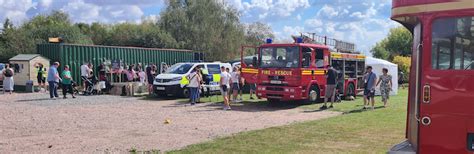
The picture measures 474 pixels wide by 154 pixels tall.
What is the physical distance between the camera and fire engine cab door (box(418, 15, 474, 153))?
15.9 ft

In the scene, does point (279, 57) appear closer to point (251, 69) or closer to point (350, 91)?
point (251, 69)

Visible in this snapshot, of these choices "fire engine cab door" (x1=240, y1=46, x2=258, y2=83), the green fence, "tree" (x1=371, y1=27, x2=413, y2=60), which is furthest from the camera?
"tree" (x1=371, y1=27, x2=413, y2=60)

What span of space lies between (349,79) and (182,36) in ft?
96.0

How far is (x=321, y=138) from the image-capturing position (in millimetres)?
10016

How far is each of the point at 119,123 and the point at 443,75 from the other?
9149 mm

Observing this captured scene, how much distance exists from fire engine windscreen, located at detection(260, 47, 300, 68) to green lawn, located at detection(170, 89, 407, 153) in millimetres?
4103

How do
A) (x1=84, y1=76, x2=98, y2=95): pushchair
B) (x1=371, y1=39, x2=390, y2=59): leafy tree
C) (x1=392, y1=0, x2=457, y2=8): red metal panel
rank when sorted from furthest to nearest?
(x1=371, y1=39, x2=390, y2=59): leafy tree < (x1=84, y1=76, x2=98, y2=95): pushchair < (x1=392, y1=0, x2=457, y2=8): red metal panel

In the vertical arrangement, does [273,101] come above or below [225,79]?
below

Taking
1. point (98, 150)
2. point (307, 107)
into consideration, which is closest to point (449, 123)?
point (98, 150)

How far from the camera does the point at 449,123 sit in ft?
16.3

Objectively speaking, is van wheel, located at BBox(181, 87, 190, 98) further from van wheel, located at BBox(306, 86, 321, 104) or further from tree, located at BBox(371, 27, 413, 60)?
tree, located at BBox(371, 27, 413, 60)

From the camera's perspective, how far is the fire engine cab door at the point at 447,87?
4852 millimetres

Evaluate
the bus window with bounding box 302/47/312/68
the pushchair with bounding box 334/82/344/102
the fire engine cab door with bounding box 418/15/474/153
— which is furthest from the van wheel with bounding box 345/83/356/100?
the fire engine cab door with bounding box 418/15/474/153

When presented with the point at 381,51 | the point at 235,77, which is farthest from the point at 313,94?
the point at 381,51
